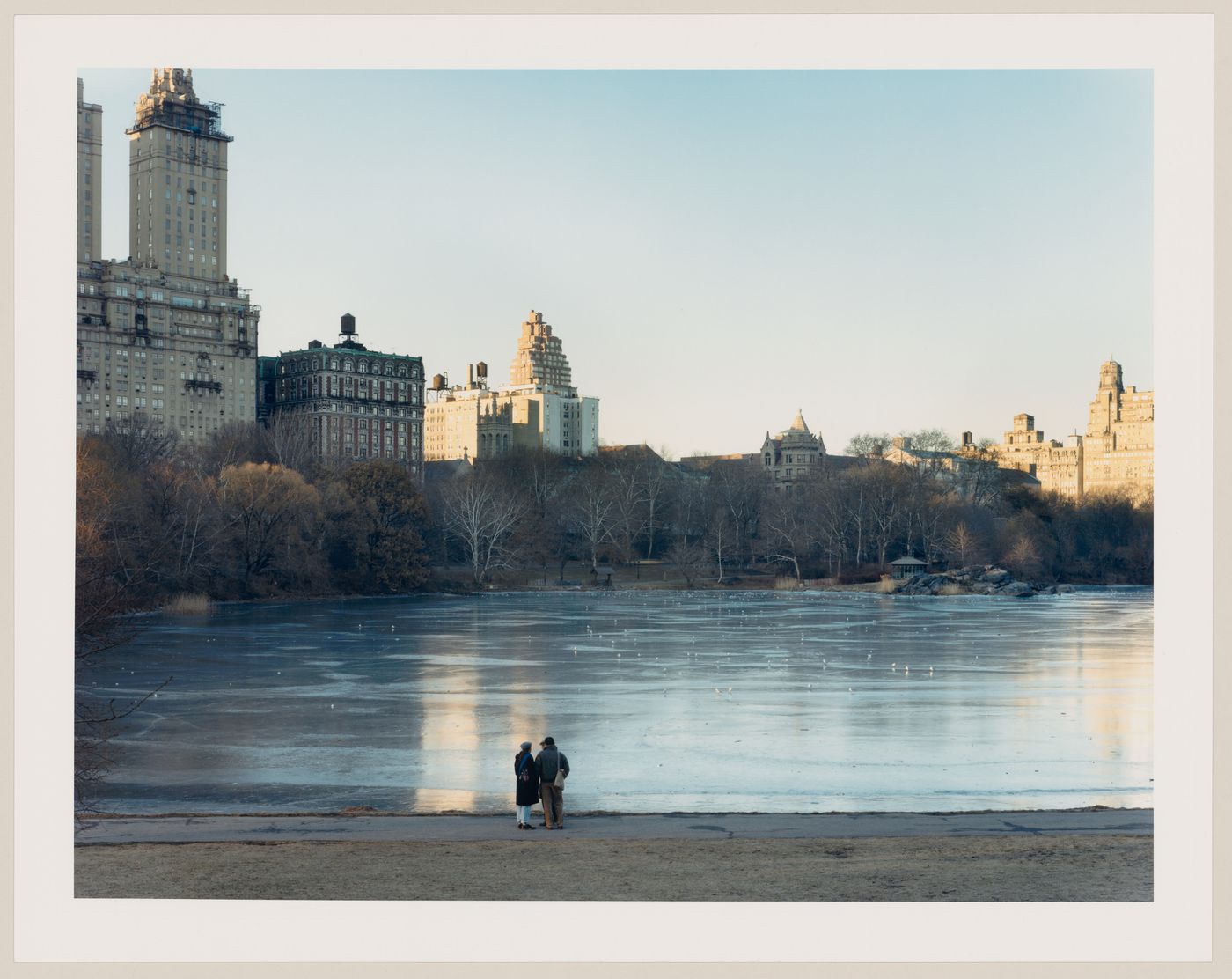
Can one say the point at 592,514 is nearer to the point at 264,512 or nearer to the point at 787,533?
the point at 787,533

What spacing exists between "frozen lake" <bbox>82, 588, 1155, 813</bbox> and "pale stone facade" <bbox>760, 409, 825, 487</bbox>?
124 m

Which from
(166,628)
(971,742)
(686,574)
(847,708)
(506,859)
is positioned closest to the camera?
(506,859)

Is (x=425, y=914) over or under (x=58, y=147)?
under

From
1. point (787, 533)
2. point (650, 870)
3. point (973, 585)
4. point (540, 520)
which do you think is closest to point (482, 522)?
point (540, 520)

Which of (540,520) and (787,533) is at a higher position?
(540,520)

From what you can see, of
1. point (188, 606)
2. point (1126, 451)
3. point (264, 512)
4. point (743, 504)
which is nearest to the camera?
point (188, 606)

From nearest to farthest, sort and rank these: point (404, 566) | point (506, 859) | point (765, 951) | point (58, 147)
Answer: point (765, 951)
point (58, 147)
point (506, 859)
point (404, 566)

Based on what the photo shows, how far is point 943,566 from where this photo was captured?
101500 millimetres

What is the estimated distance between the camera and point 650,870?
45.5 feet

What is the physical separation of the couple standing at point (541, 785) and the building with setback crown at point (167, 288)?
136095 millimetres

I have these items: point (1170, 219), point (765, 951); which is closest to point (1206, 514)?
point (1170, 219)

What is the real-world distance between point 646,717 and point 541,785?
10960mm

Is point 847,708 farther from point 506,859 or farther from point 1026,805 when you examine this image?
point 506,859
